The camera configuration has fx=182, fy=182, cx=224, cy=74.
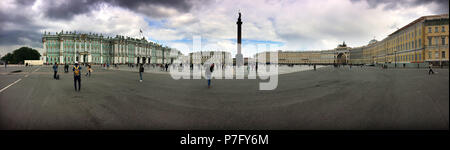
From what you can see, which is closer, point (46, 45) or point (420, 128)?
point (420, 128)

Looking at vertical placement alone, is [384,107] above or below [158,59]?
below

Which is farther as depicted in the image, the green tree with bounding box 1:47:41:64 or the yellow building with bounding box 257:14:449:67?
the green tree with bounding box 1:47:41:64

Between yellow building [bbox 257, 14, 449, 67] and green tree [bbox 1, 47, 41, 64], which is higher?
green tree [bbox 1, 47, 41, 64]

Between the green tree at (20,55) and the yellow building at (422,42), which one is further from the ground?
the green tree at (20,55)

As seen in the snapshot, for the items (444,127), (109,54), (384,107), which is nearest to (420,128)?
(444,127)

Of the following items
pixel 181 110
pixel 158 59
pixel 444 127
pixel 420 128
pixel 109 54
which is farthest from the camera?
pixel 158 59

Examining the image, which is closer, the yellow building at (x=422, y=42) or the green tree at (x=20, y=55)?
the yellow building at (x=422, y=42)

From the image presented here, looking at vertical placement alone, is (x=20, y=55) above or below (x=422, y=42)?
above

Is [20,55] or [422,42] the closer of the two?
[422,42]
